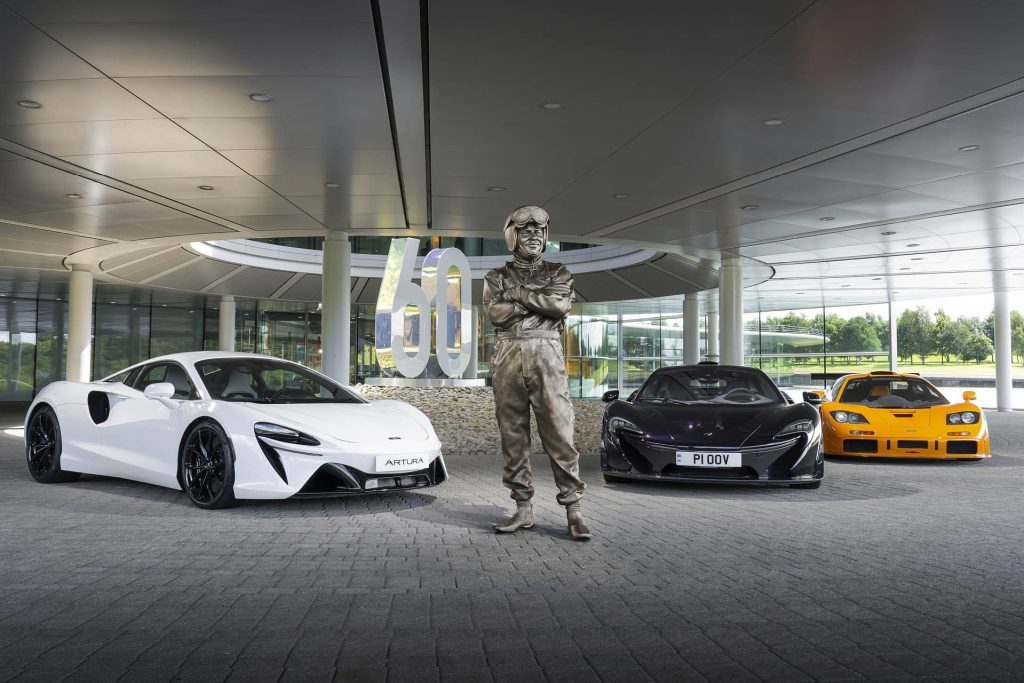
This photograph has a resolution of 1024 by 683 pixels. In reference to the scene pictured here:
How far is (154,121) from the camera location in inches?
368

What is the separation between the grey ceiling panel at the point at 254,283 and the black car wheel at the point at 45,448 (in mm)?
19333

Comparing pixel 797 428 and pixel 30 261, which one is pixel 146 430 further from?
pixel 30 261

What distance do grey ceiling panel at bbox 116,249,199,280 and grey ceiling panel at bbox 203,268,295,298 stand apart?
290 centimetres

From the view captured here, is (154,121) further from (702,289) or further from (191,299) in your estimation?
(191,299)

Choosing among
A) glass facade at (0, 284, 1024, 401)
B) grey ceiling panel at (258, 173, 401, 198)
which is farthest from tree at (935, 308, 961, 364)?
grey ceiling panel at (258, 173, 401, 198)

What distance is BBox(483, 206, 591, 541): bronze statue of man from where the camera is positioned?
542cm

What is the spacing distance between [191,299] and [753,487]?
92.8 feet

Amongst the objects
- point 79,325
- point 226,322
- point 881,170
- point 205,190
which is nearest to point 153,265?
point 79,325

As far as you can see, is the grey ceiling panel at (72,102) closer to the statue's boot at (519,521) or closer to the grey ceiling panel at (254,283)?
the statue's boot at (519,521)

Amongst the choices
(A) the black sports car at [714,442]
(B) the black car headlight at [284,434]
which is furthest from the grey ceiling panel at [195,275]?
(A) the black sports car at [714,442]

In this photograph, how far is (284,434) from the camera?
6.37m

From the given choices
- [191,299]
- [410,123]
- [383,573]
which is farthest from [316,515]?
[191,299]

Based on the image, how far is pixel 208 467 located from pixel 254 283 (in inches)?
917

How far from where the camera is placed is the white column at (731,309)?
20.6m
